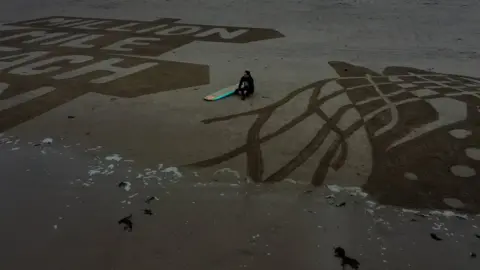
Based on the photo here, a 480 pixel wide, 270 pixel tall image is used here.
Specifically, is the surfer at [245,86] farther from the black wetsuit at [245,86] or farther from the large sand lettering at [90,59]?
the large sand lettering at [90,59]

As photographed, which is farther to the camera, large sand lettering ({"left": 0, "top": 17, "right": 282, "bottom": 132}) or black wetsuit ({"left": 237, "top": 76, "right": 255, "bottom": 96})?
large sand lettering ({"left": 0, "top": 17, "right": 282, "bottom": 132})

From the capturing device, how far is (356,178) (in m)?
2.36

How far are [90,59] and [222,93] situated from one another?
1992 mm

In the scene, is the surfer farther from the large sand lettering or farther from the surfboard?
the large sand lettering

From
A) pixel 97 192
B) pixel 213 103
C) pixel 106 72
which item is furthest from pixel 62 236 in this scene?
pixel 106 72

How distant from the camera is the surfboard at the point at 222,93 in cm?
354

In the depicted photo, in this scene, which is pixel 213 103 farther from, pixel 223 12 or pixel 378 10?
pixel 378 10

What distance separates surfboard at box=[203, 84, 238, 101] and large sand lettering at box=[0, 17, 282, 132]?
387mm

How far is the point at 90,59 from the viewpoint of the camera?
190 inches

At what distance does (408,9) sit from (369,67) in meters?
3.92

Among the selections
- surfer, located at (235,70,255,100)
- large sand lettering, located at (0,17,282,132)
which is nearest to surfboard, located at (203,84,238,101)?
surfer, located at (235,70,255,100)

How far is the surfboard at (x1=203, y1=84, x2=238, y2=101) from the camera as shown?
3543 mm

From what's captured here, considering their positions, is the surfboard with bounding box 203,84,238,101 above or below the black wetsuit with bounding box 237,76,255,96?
below

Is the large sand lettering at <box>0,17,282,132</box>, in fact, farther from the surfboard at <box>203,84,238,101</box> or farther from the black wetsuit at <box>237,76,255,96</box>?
the black wetsuit at <box>237,76,255,96</box>
